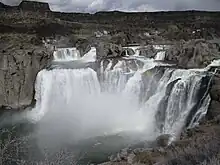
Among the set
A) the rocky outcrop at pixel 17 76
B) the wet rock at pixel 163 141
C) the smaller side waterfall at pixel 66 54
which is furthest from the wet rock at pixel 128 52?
the wet rock at pixel 163 141

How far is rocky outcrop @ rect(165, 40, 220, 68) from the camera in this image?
19.6m

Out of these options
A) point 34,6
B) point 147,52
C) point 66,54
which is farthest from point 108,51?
point 34,6

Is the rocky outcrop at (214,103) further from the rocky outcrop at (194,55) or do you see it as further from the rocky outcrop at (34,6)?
the rocky outcrop at (34,6)

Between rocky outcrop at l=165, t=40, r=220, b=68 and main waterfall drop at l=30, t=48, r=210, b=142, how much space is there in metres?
1.41

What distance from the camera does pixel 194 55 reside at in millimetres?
20344

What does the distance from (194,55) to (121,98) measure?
541 cm

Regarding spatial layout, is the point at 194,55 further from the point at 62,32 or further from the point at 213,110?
the point at 62,32

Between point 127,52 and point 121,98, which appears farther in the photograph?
point 127,52

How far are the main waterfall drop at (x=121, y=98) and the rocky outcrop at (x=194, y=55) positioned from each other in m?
1.41

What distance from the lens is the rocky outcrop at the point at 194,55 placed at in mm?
19636

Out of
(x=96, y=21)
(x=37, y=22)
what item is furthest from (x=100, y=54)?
(x=96, y=21)

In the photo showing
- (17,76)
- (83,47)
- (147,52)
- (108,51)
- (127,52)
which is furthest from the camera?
(83,47)

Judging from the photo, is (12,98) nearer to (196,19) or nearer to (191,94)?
(191,94)

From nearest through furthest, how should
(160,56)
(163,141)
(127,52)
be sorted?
(163,141) → (160,56) → (127,52)
